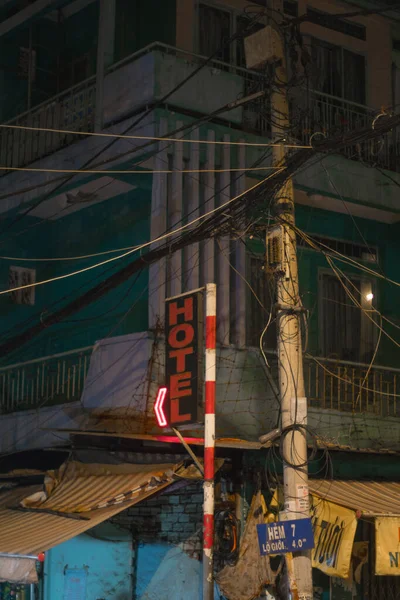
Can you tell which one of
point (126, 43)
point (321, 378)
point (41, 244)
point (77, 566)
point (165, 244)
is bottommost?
point (77, 566)

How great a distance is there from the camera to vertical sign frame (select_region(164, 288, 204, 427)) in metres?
12.7

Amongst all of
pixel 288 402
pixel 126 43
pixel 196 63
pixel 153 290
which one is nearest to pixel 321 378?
pixel 153 290

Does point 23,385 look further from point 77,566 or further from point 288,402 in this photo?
point 288,402

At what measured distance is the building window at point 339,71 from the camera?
18188 millimetres

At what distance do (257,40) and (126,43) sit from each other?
16.2ft

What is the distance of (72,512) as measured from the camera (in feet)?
43.8

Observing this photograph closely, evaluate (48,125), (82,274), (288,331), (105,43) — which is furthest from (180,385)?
(48,125)

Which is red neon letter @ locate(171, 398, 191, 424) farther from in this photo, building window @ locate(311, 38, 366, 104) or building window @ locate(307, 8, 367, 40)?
building window @ locate(307, 8, 367, 40)

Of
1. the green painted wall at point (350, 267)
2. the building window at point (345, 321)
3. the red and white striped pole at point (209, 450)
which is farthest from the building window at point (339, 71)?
the red and white striped pole at point (209, 450)

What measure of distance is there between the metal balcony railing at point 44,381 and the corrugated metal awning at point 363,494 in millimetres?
3982

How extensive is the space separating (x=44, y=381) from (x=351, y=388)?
16.4ft

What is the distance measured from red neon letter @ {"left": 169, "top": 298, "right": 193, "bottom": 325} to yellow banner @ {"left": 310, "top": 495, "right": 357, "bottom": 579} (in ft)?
9.39

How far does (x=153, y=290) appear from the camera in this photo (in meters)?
14.3

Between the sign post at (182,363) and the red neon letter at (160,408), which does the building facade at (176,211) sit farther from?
the sign post at (182,363)
